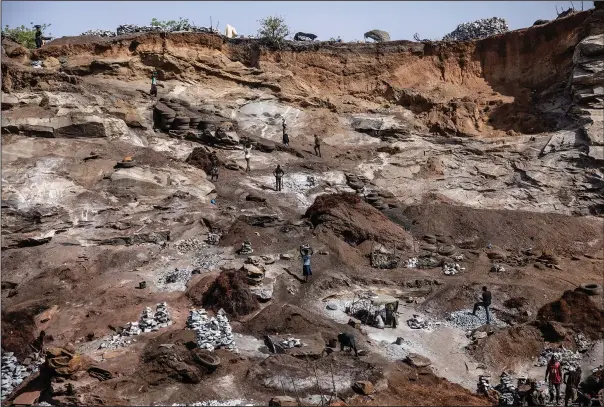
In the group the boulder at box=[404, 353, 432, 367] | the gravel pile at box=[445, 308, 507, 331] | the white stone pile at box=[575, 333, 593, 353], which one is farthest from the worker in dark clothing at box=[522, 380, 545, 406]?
the gravel pile at box=[445, 308, 507, 331]

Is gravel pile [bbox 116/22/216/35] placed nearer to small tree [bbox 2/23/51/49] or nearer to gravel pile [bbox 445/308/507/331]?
small tree [bbox 2/23/51/49]

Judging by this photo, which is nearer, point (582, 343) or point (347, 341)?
point (347, 341)

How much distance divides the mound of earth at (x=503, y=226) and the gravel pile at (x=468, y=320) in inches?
228

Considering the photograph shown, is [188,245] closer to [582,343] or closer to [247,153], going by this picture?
[247,153]

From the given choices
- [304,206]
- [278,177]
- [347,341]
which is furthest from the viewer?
[278,177]

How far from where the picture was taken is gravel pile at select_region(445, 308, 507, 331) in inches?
599

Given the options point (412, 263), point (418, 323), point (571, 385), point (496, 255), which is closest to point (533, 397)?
point (571, 385)

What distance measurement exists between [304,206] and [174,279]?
25.1ft

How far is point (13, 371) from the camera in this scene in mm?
12656

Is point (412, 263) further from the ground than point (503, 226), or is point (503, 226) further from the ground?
point (503, 226)

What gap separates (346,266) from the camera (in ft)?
57.9

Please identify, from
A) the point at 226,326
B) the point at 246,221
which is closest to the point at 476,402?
the point at 226,326

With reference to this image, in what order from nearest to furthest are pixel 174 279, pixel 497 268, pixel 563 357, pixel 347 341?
pixel 347 341
pixel 563 357
pixel 174 279
pixel 497 268

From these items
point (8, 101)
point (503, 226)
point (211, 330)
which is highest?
point (8, 101)
